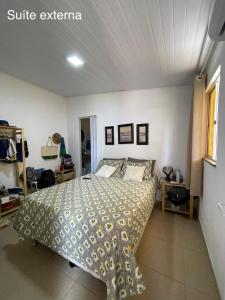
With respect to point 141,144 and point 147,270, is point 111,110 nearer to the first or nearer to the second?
point 141,144

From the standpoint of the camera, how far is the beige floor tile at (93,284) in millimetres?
Answer: 1329

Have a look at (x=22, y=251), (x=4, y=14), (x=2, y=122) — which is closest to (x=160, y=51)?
(x=4, y=14)

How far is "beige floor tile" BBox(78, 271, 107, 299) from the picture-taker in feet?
4.36

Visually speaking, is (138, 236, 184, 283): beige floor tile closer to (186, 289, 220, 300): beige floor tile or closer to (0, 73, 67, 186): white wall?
(186, 289, 220, 300): beige floor tile

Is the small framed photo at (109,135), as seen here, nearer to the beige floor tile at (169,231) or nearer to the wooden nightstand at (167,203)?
the wooden nightstand at (167,203)

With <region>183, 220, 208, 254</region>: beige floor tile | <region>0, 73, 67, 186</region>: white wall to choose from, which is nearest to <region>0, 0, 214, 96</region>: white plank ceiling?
<region>0, 73, 67, 186</region>: white wall

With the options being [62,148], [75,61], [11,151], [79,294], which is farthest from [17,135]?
[79,294]

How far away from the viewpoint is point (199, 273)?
4.98 feet

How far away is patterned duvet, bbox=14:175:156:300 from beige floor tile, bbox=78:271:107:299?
18 cm

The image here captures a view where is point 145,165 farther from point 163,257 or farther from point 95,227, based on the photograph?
point 95,227

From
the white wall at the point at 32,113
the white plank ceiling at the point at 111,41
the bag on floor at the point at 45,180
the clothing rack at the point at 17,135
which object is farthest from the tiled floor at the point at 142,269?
the white plank ceiling at the point at 111,41

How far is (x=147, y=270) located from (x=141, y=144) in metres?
2.30

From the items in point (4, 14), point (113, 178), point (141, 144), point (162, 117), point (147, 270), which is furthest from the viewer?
point (141, 144)

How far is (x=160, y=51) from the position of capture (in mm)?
1918
